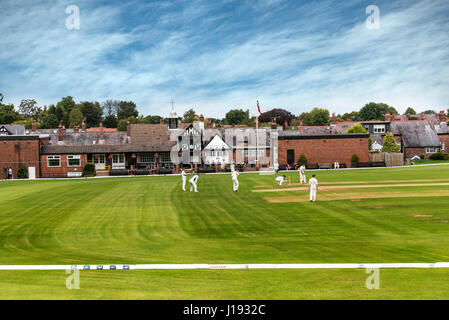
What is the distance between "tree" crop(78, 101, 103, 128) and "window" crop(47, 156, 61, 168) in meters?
91.3

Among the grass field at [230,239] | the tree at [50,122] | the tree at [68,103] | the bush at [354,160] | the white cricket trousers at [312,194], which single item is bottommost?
the grass field at [230,239]

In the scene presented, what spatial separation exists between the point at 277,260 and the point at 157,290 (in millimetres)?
4455

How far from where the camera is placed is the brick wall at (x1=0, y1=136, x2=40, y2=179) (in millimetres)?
59969

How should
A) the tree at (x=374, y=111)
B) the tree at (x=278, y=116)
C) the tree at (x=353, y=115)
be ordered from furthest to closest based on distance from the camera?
1. the tree at (x=353, y=115)
2. the tree at (x=374, y=111)
3. the tree at (x=278, y=116)

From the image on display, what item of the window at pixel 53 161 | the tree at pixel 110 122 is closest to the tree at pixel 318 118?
the tree at pixel 110 122

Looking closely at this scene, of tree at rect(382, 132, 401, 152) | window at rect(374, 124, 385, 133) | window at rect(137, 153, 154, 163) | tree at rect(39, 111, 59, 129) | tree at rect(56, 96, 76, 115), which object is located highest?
tree at rect(56, 96, 76, 115)

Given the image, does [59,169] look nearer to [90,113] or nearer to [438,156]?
[438,156]

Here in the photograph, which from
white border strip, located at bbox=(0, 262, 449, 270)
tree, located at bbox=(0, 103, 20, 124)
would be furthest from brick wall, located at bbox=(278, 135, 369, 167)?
tree, located at bbox=(0, 103, 20, 124)

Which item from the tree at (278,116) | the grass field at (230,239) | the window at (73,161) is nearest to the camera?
the grass field at (230,239)

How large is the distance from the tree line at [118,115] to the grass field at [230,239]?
8573 cm

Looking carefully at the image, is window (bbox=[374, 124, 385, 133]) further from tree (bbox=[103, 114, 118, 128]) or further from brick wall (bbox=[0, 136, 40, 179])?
tree (bbox=[103, 114, 118, 128])

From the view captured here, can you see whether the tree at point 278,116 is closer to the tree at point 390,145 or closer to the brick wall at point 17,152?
the tree at point 390,145

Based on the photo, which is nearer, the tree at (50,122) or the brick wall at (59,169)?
the brick wall at (59,169)

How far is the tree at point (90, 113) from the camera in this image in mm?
150625
